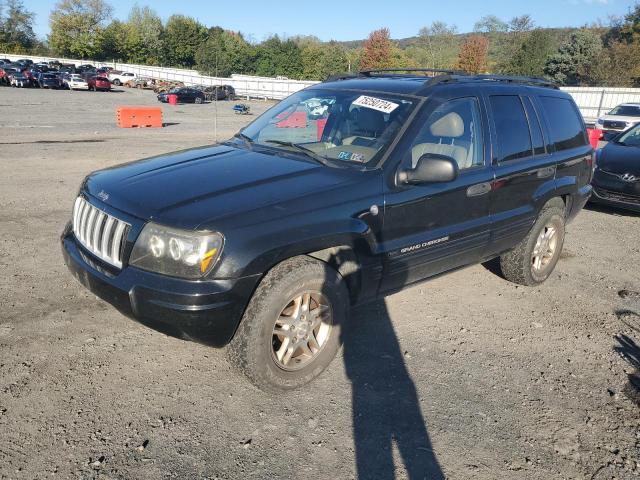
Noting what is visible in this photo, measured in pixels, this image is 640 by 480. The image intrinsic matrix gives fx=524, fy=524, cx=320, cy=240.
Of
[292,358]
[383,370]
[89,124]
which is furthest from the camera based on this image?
[89,124]

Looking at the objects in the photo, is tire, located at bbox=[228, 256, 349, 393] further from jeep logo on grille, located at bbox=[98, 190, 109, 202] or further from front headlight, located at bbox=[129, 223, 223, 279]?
jeep logo on grille, located at bbox=[98, 190, 109, 202]

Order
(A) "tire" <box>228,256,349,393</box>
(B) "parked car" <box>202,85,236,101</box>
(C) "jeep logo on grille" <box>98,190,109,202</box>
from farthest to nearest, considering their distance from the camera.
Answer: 1. (B) "parked car" <box>202,85,236,101</box>
2. (C) "jeep logo on grille" <box>98,190,109,202</box>
3. (A) "tire" <box>228,256,349,393</box>

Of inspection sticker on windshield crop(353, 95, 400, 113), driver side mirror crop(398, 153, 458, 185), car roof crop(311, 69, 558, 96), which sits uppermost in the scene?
car roof crop(311, 69, 558, 96)

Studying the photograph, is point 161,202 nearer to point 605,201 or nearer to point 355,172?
point 355,172

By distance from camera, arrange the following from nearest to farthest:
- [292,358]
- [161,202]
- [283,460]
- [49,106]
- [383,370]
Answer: [283,460]
[161,202]
[292,358]
[383,370]
[49,106]

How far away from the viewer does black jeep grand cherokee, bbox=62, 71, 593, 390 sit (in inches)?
114

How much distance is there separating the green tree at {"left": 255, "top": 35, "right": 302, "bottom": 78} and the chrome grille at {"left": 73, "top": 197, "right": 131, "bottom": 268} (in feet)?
233

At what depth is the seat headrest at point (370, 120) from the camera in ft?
12.6

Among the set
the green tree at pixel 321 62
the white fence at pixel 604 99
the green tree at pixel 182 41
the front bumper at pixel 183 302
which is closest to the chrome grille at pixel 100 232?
the front bumper at pixel 183 302

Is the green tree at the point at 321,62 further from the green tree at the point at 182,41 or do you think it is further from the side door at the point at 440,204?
the side door at the point at 440,204

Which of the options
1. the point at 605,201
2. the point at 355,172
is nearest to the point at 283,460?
the point at 355,172

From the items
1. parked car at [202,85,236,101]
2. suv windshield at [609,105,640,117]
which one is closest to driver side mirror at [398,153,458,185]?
Result: suv windshield at [609,105,640,117]

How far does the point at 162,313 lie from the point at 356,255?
127 cm

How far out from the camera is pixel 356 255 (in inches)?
135
